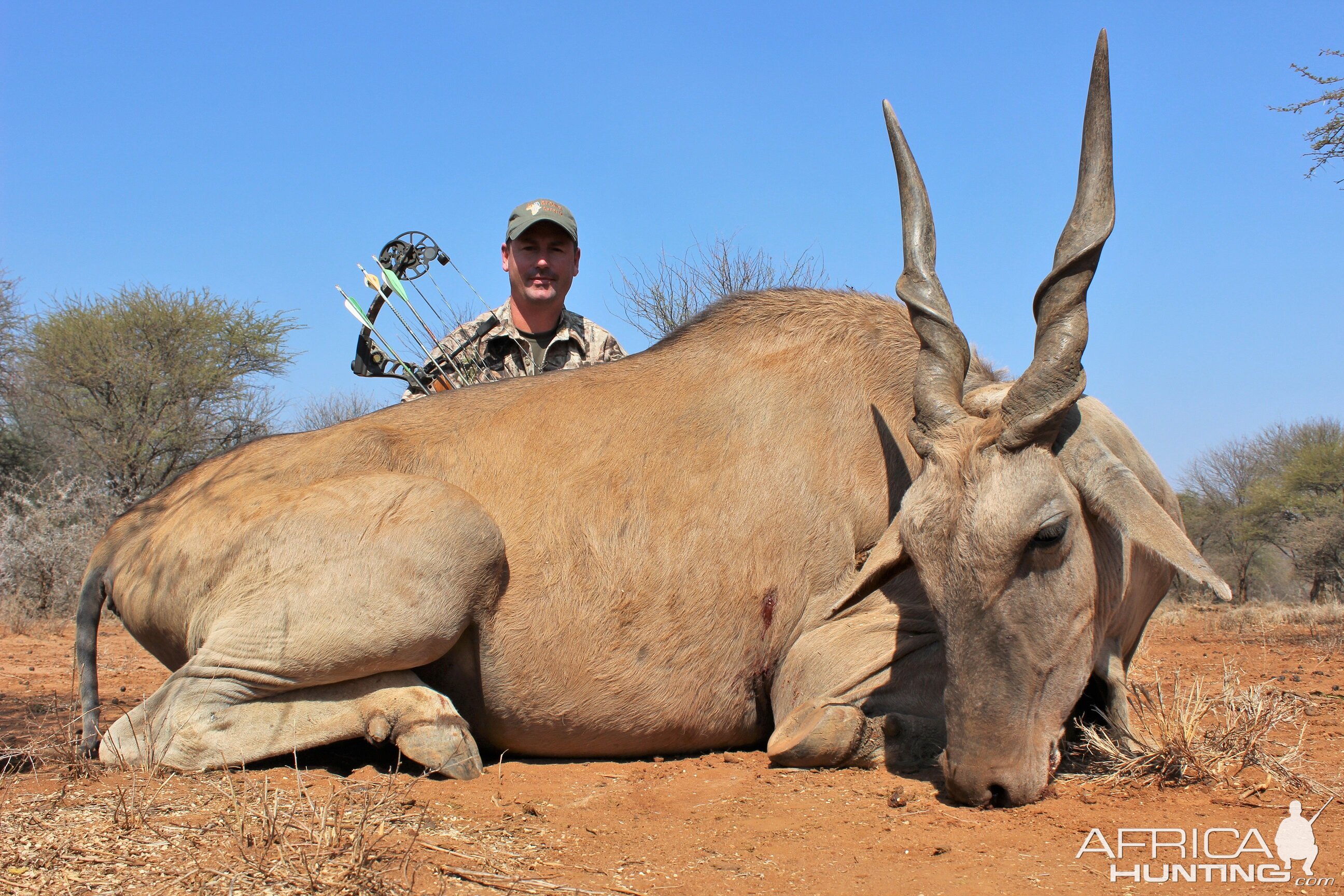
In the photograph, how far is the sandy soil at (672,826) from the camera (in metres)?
2.57

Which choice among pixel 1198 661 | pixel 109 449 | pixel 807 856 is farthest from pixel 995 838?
pixel 109 449

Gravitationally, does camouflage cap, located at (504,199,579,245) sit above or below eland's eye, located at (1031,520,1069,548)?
above

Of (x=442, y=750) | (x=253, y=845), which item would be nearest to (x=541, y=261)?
(x=442, y=750)

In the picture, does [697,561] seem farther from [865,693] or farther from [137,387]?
[137,387]

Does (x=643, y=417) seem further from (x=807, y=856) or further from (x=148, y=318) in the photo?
(x=148, y=318)

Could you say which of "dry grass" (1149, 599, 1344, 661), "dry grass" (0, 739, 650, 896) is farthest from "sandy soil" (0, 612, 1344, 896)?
"dry grass" (1149, 599, 1344, 661)

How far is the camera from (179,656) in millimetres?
4406

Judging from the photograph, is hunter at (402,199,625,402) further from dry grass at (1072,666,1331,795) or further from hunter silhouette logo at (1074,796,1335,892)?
hunter silhouette logo at (1074,796,1335,892)

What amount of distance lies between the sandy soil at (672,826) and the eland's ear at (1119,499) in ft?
2.62

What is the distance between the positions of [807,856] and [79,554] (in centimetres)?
1264

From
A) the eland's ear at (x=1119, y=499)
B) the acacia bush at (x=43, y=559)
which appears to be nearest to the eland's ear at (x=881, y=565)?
the eland's ear at (x=1119, y=499)

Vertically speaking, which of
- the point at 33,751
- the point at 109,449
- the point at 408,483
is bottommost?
the point at 33,751

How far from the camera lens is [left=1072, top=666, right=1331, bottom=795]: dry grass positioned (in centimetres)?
338

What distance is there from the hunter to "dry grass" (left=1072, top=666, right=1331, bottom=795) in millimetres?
4666
